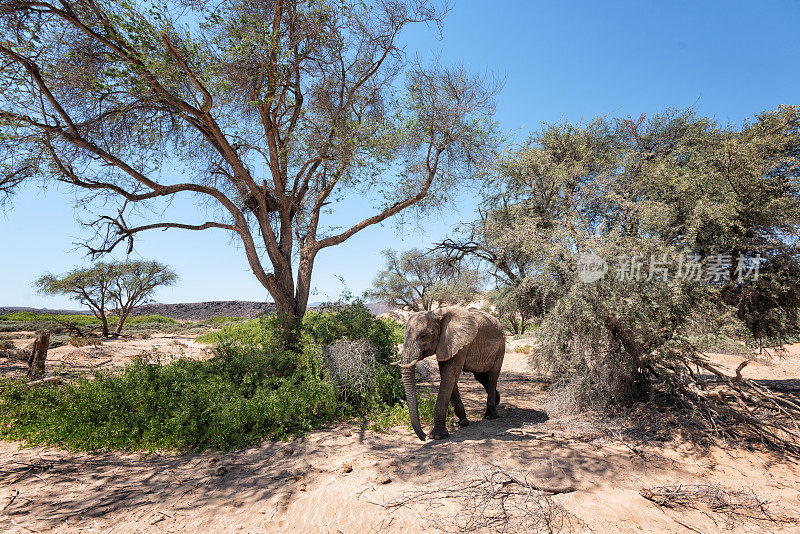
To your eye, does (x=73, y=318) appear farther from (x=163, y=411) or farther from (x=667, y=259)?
(x=667, y=259)

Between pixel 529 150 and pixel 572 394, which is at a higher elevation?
pixel 529 150

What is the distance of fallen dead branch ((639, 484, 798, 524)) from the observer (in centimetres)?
392

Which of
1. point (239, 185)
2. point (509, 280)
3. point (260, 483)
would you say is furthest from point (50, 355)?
point (509, 280)

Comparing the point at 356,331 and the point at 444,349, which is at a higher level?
the point at 356,331

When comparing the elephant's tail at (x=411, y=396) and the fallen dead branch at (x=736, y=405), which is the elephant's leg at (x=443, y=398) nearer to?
the elephant's tail at (x=411, y=396)

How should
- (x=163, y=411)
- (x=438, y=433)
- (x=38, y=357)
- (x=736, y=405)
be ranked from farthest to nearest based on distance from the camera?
(x=38, y=357) → (x=736, y=405) → (x=163, y=411) → (x=438, y=433)

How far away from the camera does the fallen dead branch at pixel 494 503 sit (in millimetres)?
3625

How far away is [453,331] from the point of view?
6.43 metres

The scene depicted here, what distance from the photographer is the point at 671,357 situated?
21.8ft

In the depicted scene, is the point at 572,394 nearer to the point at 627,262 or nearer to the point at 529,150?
the point at 627,262

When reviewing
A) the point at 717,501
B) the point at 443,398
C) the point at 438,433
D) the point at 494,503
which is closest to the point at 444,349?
the point at 443,398

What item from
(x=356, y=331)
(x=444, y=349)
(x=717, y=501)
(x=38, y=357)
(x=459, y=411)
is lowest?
(x=717, y=501)

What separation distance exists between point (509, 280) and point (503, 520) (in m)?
8.17

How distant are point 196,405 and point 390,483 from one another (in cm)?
423
